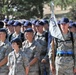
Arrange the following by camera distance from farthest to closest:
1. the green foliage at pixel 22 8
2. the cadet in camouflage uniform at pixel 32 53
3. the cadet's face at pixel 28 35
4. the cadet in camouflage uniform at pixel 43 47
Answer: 1. the green foliage at pixel 22 8
2. the cadet in camouflage uniform at pixel 43 47
3. the cadet in camouflage uniform at pixel 32 53
4. the cadet's face at pixel 28 35

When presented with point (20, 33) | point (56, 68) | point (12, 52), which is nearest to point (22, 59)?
point (12, 52)

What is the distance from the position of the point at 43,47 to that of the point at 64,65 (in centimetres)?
75

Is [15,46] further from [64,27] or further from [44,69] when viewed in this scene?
[44,69]

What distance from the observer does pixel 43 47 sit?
7.54 meters

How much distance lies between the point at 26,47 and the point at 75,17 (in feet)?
64.7

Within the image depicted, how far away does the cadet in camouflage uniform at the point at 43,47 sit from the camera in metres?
7.51

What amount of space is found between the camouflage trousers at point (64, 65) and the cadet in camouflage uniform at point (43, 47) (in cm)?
50

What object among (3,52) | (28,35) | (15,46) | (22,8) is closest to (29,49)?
(28,35)

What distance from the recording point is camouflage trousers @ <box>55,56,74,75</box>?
6.96 m

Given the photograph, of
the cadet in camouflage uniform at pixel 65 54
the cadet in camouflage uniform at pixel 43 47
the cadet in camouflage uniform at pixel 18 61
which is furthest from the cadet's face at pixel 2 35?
the cadet in camouflage uniform at pixel 65 54

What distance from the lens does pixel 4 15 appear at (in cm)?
2194

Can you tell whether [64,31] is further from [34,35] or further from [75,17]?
[75,17]

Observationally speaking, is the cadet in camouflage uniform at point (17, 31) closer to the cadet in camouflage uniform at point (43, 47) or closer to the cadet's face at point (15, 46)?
the cadet in camouflage uniform at point (43, 47)

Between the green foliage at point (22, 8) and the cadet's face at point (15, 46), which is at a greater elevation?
the cadet's face at point (15, 46)
